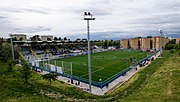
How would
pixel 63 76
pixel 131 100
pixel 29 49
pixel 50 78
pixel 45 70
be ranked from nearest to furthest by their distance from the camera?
pixel 131 100, pixel 50 78, pixel 63 76, pixel 45 70, pixel 29 49

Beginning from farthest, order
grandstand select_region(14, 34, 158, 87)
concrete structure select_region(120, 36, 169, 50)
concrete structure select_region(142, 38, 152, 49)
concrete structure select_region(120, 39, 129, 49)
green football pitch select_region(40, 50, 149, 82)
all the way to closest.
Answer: concrete structure select_region(120, 39, 129, 49)
concrete structure select_region(142, 38, 152, 49)
concrete structure select_region(120, 36, 169, 50)
green football pitch select_region(40, 50, 149, 82)
grandstand select_region(14, 34, 158, 87)

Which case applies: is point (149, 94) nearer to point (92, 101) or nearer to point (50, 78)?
point (92, 101)

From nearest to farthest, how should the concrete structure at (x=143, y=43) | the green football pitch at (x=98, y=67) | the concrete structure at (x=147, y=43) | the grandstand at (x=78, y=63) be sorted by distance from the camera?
the grandstand at (x=78, y=63), the green football pitch at (x=98, y=67), the concrete structure at (x=143, y=43), the concrete structure at (x=147, y=43)

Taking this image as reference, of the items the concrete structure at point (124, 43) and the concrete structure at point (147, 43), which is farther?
the concrete structure at point (124, 43)

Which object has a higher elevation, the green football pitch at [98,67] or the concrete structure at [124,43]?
the concrete structure at [124,43]

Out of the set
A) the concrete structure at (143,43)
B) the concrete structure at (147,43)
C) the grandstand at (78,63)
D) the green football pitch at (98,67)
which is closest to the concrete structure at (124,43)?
the concrete structure at (143,43)

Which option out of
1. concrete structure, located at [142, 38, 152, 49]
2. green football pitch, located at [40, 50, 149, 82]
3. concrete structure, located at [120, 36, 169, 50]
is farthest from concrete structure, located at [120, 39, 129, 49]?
green football pitch, located at [40, 50, 149, 82]

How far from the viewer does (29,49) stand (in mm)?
60625

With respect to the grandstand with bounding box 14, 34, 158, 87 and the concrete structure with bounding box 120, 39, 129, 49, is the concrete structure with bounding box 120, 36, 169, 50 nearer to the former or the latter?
the concrete structure with bounding box 120, 39, 129, 49

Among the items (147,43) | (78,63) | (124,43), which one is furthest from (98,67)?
(124,43)

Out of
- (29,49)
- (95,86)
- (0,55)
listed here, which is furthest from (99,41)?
(95,86)

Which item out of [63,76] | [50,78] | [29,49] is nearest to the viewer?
[50,78]

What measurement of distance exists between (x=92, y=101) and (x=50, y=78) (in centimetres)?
961

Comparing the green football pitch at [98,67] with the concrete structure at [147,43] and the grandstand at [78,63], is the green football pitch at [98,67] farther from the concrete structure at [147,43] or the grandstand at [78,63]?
the concrete structure at [147,43]
